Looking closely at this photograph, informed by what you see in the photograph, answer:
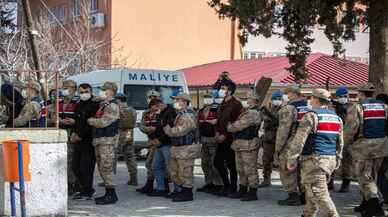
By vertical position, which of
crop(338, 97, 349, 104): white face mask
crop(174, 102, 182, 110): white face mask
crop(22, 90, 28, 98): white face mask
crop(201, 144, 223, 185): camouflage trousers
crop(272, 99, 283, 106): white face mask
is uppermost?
crop(22, 90, 28, 98): white face mask

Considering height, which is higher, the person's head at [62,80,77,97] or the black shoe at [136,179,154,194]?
the person's head at [62,80,77,97]

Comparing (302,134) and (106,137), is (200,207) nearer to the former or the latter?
(106,137)

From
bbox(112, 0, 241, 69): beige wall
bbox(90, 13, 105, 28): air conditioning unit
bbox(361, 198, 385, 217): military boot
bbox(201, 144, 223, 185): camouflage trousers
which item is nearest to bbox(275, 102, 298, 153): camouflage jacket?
bbox(361, 198, 385, 217): military boot

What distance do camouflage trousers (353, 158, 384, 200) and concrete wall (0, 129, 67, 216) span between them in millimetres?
4103

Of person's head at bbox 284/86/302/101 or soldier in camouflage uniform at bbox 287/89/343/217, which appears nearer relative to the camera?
soldier in camouflage uniform at bbox 287/89/343/217

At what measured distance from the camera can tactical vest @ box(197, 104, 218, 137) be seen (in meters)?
10.9

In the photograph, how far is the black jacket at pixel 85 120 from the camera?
10.1 metres

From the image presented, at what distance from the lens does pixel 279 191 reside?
453 inches

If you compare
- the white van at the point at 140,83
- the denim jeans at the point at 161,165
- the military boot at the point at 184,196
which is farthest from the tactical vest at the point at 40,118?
the white van at the point at 140,83

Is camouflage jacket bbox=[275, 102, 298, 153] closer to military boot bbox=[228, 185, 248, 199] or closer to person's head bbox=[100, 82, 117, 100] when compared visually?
military boot bbox=[228, 185, 248, 199]

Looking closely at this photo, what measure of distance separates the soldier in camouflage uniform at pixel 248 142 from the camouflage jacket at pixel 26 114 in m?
3.13

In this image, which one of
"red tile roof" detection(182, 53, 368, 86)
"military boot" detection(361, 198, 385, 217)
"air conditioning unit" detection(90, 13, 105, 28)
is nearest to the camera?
"military boot" detection(361, 198, 385, 217)

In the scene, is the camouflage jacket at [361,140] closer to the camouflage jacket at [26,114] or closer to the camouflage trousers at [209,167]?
the camouflage trousers at [209,167]

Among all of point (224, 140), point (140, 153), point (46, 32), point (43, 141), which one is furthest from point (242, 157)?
point (46, 32)
